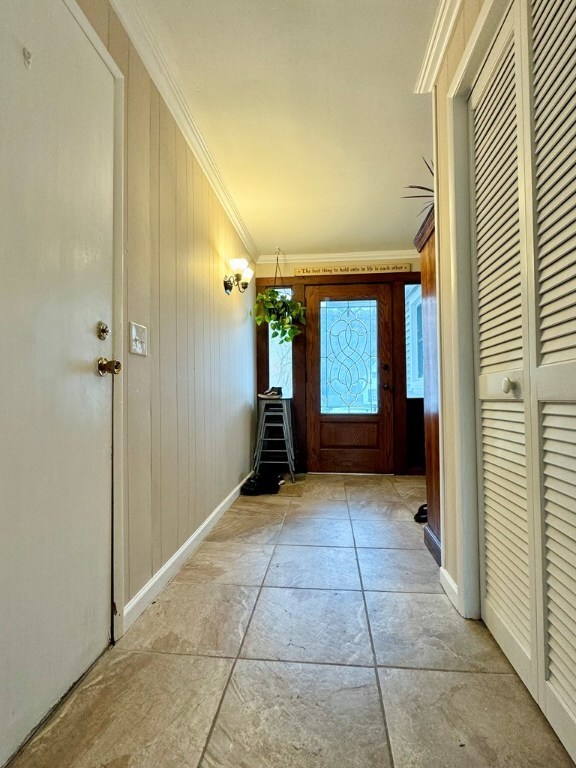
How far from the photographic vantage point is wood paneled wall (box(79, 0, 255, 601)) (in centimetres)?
136

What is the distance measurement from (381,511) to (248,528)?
0.96 m

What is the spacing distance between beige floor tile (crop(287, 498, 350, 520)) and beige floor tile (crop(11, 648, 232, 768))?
4.83 ft

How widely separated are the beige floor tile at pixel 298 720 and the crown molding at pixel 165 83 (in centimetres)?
218

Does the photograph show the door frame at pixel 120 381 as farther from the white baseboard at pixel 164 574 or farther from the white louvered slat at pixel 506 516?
the white louvered slat at pixel 506 516

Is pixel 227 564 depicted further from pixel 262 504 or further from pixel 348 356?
pixel 348 356

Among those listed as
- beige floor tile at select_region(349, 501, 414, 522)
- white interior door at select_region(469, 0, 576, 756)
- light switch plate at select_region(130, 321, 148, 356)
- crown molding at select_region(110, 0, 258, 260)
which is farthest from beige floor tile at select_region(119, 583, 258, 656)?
crown molding at select_region(110, 0, 258, 260)

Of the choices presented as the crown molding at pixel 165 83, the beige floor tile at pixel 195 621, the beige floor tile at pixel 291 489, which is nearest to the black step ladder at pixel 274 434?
the beige floor tile at pixel 291 489

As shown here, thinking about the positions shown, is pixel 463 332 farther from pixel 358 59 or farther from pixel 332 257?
pixel 332 257

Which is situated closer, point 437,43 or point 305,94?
point 437,43

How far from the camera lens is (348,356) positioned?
3.90 meters

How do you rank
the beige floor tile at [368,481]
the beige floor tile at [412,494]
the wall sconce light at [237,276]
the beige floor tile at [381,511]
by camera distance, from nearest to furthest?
the beige floor tile at [381,511] → the wall sconce light at [237,276] → the beige floor tile at [412,494] → the beige floor tile at [368,481]

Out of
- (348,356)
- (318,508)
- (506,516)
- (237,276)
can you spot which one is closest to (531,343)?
(506,516)

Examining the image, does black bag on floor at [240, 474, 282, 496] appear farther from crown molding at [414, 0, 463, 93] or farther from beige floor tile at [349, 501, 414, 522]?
crown molding at [414, 0, 463, 93]

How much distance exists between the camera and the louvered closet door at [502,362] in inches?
40.3
